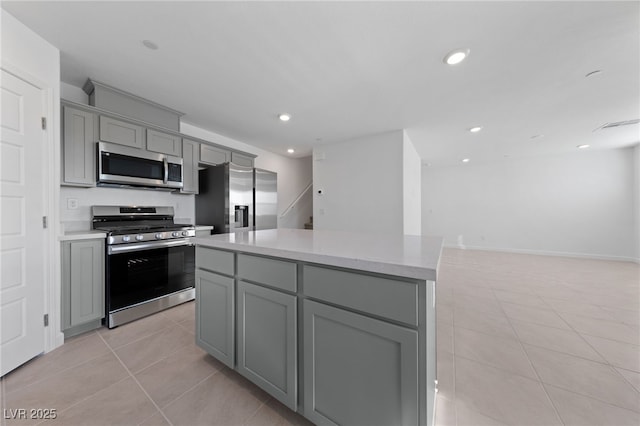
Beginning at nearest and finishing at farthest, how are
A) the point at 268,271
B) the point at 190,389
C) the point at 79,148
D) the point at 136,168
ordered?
the point at 268,271 < the point at 190,389 < the point at 79,148 < the point at 136,168

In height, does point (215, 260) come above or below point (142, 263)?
above

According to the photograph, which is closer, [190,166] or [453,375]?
[453,375]

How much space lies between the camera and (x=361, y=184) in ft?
13.8

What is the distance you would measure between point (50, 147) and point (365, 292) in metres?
2.73

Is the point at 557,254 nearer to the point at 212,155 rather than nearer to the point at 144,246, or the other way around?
the point at 212,155

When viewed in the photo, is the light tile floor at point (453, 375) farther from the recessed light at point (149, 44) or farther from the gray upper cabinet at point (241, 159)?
the recessed light at point (149, 44)

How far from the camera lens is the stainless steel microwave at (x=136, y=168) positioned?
7.77 ft

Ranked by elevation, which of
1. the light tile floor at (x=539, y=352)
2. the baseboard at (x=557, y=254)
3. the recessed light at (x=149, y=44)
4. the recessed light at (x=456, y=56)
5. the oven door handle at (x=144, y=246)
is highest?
the recessed light at (x=149, y=44)

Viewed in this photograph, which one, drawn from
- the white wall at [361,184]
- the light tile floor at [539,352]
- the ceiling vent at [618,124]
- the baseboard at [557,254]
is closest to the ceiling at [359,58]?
the ceiling vent at [618,124]

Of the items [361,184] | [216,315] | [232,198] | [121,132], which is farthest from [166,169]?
[361,184]

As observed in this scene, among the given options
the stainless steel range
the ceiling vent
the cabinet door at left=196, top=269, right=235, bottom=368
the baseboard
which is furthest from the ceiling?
the baseboard

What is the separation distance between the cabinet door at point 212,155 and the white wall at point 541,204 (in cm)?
609

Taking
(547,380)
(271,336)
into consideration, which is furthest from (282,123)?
(547,380)

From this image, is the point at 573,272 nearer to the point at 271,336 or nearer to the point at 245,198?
the point at 271,336
